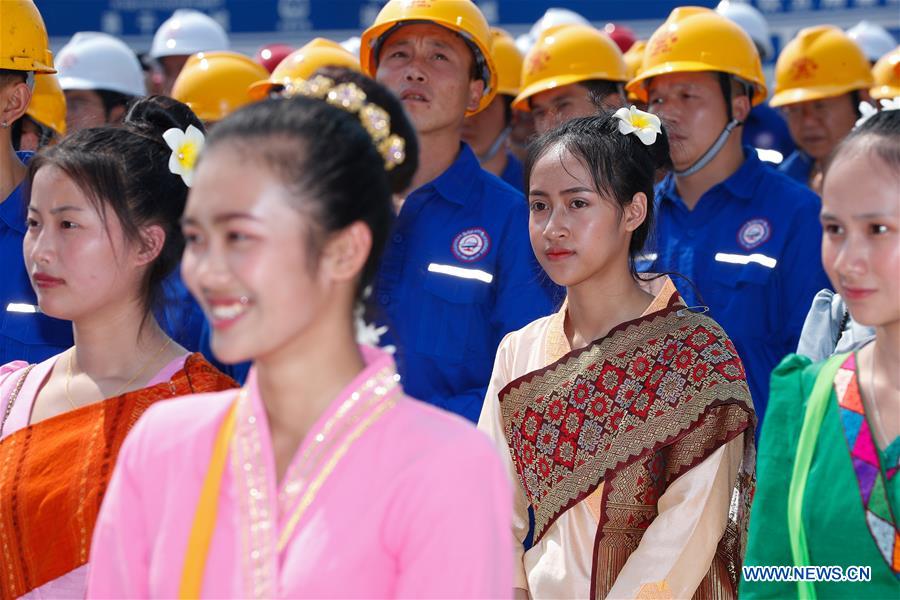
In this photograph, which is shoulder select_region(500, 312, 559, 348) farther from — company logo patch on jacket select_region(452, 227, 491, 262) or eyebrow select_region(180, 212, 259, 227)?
eyebrow select_region(180, 212, 259, 227)

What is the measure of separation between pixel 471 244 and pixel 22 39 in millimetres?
1611

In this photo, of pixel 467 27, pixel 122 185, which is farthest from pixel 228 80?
pixel 122 185

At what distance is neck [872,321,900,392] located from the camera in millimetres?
2627

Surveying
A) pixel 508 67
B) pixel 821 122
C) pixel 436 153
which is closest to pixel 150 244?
pixel 436 153

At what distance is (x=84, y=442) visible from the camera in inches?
113

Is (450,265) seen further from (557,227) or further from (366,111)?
(366,111)

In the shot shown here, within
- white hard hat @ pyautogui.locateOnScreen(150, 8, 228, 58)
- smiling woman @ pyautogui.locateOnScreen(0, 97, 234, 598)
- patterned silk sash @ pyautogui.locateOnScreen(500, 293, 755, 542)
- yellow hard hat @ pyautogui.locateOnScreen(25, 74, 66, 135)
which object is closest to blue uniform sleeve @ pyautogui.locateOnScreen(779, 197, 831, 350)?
patterned silk sash @ pyautogui.locateOnScreen(500, 293, 755, 542)

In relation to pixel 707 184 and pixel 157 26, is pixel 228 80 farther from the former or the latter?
pixel 157 26

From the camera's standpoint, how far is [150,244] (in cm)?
305

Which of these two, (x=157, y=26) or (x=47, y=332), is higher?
(x=157, y=26)

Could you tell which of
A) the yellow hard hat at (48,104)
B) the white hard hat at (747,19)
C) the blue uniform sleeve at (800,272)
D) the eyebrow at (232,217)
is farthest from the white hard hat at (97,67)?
the eyebrow at (232,217)

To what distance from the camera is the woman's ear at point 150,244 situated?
3041mm

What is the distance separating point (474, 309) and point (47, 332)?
1285 mm

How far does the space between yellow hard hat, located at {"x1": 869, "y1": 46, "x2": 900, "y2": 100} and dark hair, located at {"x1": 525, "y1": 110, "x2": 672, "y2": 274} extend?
2198mm
